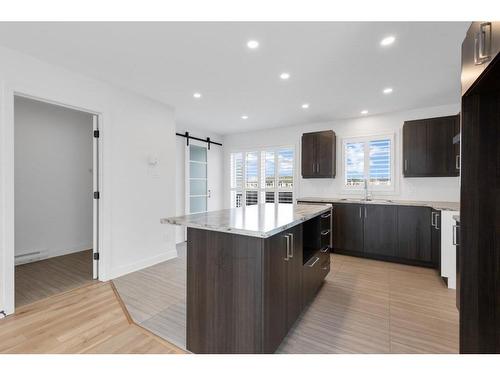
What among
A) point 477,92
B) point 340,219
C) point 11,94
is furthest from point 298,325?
point 11,94

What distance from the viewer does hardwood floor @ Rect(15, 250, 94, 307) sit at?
272 centimetres

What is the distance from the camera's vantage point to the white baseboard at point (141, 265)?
3202 mm

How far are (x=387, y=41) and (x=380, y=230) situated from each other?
2.81 meters

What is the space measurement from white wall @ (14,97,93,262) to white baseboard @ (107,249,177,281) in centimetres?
178

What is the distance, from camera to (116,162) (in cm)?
326

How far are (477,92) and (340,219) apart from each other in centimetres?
317

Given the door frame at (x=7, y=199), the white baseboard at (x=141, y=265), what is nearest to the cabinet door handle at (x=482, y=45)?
the door frame at (x=7, y=199)

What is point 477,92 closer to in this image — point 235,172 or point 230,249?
point 230,249

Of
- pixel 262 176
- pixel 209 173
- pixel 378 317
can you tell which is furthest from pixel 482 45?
pixel 209 173

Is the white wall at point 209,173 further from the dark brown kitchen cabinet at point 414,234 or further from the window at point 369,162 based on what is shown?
the dark brown kitchen cabinet at point 414,234

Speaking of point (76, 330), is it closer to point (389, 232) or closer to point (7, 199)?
point (7, 199)

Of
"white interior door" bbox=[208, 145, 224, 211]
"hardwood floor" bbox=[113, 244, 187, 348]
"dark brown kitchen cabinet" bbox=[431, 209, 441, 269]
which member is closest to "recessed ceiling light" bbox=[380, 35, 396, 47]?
"dark brown kitchen cabinet" bbox=[431, 209, 441, 269]
